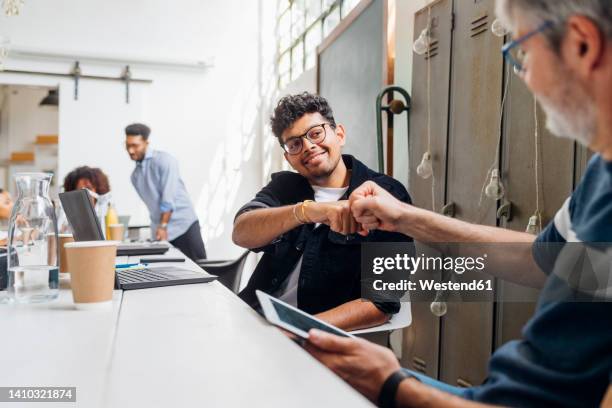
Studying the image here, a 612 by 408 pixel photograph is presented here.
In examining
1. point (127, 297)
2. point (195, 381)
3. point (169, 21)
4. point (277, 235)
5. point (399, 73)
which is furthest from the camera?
point (169, 21)

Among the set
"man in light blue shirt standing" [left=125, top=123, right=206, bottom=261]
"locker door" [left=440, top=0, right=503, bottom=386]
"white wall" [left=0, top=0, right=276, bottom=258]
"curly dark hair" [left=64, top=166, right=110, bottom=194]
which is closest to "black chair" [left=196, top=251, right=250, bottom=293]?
"curly dark hair" [left=64, top=166, right=110, bottom=194]

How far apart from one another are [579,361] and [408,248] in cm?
88

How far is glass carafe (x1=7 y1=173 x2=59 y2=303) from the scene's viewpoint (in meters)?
0.98

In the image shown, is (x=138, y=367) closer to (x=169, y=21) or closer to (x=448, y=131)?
(x=448, y=131)

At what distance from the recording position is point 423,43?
1818 mm

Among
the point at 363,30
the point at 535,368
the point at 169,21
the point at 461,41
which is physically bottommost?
the point at 535,368

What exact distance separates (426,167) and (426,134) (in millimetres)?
156

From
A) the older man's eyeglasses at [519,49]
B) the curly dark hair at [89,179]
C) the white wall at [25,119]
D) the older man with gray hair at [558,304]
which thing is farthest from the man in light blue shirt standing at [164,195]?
the white wall at [25,119]

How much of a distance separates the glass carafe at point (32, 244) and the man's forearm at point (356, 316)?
27.2 inches

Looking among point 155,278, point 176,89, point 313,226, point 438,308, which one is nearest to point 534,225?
point 438,308

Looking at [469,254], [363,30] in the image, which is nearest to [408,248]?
[469,254]

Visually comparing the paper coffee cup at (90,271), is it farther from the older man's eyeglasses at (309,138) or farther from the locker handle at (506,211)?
the locker handle at (506,211)

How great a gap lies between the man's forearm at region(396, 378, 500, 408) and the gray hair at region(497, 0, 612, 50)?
47cm

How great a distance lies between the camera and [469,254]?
126cm
